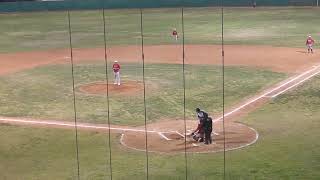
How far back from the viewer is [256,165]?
49.1ft

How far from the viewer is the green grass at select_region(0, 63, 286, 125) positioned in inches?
845

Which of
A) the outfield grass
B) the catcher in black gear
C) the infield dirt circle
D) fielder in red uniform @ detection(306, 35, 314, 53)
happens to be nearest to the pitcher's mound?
the infield dirt circle

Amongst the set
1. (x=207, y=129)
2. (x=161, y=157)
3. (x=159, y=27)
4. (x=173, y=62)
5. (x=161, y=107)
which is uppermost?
(x=159, y=27)

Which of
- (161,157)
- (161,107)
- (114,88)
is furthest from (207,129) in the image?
(114,88)

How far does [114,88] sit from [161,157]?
10.4 metres

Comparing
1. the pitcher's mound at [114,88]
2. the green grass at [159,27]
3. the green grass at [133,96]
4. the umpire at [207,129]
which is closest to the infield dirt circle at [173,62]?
the pitcher's mound at [114,88]

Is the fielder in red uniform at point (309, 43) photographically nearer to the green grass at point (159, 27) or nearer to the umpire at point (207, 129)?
the green grass at point (159, 27)

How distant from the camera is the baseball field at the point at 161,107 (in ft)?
50.1

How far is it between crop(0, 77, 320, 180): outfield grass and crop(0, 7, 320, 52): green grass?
21290 millimetres

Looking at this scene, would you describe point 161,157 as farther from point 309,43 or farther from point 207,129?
point 309,43

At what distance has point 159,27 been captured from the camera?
4994 cm

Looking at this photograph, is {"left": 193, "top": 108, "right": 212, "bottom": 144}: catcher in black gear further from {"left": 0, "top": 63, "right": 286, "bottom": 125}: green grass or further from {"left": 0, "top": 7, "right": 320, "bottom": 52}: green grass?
{"left": 0, "top": 7, "right": 320, "bottom": 52}: green grass

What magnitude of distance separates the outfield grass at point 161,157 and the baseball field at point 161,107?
32 millimetres

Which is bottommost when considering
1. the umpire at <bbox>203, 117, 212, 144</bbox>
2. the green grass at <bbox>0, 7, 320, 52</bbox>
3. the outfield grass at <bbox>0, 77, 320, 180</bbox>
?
the outfield grass at <bbox>0, 77, 320, 180</bbox>
